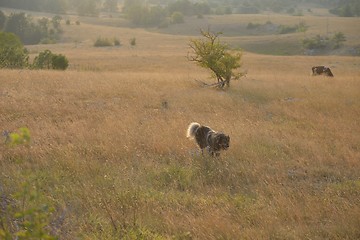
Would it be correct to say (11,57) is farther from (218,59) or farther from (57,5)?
(57,5)

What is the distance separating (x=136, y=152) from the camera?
8.99 meters

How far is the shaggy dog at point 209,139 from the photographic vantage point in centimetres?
833

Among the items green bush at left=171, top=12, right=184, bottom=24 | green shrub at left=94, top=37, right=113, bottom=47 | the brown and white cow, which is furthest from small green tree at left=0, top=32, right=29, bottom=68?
green bush at left=171, top=12, right=184, bottom=24

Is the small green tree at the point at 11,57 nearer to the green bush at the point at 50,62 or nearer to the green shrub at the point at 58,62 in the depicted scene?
the green bush at the point at 50,62

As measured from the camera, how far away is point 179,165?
8.35m

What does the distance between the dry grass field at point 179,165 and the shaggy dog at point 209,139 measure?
27 cm

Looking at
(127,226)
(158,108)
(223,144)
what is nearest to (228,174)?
(223,144)

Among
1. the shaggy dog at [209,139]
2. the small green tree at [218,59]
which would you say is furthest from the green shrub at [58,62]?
the shaggy dog at [209,139]

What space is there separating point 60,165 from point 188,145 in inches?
127

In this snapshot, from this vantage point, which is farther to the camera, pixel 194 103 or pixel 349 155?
pixel 194 103

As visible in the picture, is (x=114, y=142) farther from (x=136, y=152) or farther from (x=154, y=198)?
(x=154, y=198)

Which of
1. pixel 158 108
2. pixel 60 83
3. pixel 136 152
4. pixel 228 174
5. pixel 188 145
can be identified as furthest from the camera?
pixel 60 83

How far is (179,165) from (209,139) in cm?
92

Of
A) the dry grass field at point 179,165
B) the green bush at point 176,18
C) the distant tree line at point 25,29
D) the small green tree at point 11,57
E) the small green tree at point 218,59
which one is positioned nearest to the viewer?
the dry grass field at point 179,165
